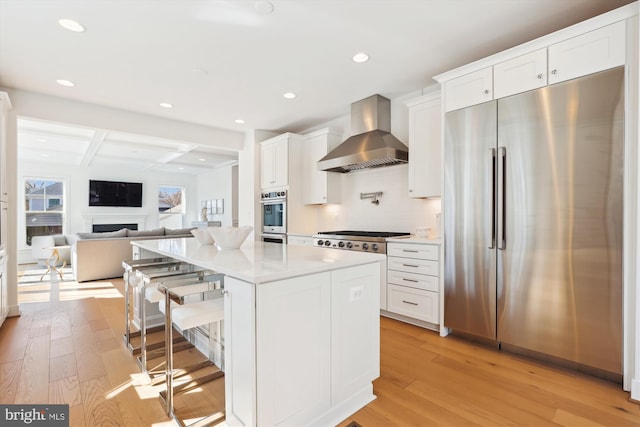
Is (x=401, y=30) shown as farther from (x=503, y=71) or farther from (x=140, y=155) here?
(x=140, y=155)

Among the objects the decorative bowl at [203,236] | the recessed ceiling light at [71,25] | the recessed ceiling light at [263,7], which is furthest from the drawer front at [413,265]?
the recessed ceiling light at [71,25]

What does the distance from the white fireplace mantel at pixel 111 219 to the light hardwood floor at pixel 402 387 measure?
6205mm

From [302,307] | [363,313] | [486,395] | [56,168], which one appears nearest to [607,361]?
[486,395]

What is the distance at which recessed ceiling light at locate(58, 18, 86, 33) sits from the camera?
2.22 meters

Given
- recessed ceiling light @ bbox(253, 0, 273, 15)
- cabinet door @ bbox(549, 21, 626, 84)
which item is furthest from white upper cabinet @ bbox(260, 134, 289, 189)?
cabinet door @ bbox(549, 21, 626, 84)

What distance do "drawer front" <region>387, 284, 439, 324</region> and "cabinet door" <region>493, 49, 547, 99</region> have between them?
186 centimetres

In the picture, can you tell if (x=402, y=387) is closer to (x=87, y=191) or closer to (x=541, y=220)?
(x=541, y=220)

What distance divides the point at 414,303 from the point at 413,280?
9.2 inches

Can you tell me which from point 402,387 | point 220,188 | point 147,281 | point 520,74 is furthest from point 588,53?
point 220,188

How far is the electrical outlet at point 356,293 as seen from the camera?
173 centimetres

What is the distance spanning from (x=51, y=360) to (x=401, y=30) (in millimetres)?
3785

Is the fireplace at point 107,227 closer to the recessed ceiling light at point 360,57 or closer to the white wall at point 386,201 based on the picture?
the white wall at point 386,201

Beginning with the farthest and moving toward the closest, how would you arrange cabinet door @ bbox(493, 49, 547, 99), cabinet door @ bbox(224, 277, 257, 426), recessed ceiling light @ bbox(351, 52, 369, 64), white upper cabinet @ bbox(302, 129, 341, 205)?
white upper cabinet @ bbox(302, 129, 341, 205), recessed ceiling light @ bbox(351, 52, 369, 64), cabinet door @ bbox(493, 49, 547, 99), cabinet door @ bbox(224, 277, 257, 426)

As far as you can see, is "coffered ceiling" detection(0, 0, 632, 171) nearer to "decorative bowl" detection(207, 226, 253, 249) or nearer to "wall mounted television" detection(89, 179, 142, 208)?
"decorative bowl" detection(207, 226, 253, 249)
